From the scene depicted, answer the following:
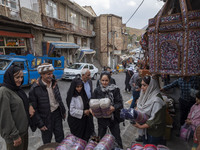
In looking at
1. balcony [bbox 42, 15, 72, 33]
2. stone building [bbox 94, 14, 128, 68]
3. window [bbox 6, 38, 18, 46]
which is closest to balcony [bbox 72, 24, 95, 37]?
balcony [bbox 42, 15, 72, 33]

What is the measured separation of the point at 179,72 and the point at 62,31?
15.2m

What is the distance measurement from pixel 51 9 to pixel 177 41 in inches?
594

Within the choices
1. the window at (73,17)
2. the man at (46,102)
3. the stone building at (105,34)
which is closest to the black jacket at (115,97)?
the man at (46,102)

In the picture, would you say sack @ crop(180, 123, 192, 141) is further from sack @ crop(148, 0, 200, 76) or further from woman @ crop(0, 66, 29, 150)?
woman @ crop(0, 66, 29, 150)

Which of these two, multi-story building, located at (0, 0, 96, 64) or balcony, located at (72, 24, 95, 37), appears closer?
multi-story building, located at (0, 0, 96, 64)

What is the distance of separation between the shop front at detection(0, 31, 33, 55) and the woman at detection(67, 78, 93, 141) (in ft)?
30.5

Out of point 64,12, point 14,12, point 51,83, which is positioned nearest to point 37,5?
point 14,12

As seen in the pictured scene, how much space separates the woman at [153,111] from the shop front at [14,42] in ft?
33.9

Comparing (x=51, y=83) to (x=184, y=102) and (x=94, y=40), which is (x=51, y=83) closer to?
(x=184, y=102)

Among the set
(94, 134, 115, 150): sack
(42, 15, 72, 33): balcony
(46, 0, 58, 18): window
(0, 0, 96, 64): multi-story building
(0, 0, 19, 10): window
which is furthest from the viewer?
(46, 0, 58, 18): window

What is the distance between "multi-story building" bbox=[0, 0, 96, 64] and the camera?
9.48m

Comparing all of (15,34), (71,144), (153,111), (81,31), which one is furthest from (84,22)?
(71,144)

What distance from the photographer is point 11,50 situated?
10539 mm

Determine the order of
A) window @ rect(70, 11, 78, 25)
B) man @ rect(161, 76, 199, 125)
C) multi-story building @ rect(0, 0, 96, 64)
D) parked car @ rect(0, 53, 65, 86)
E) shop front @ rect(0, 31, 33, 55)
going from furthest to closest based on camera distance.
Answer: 1. window @ rect(70, 11, 78, 25)
2. shop front @ rect(0, 31, 33, 55)
3. multi-story building @ rect(0, 0, 96, 64)
4. parked car @ rect(0, 53, 65, 86)
5. man @ rect(161, 76, 199, 125)
